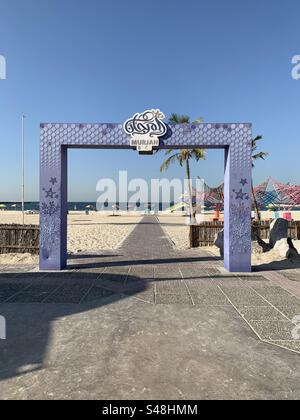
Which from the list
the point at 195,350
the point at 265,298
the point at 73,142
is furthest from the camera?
the point at 73,142

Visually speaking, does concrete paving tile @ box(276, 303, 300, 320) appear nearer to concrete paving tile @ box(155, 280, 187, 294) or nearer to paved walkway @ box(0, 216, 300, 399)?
paved walkway @ box(0, 216, 300, 399)

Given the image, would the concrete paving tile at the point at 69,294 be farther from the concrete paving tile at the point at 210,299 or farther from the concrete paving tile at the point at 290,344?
the concrete paving tile at the point at 290,344

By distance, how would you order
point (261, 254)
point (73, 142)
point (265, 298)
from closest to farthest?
point (265, 298), point (73, 142), point (261, 254)

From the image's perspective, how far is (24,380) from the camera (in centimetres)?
357

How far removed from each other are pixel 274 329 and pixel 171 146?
6.82 meters

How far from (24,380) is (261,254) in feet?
37.7

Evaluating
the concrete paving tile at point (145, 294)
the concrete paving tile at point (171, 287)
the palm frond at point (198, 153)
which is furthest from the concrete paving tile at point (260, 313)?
the palm frond at point (198, 153)

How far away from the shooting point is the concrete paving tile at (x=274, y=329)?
493 centimetres

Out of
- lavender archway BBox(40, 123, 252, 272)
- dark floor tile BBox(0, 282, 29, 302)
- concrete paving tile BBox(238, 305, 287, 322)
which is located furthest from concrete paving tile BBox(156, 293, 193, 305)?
dark floor tile BBox(0, 282, 29, 302)

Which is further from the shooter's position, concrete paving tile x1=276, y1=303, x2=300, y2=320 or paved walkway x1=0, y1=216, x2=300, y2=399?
concrete paving tile x1=276, y1=303, x2=300, y2=320

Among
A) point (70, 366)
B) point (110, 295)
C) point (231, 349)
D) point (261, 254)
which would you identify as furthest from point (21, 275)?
point (261, 254)

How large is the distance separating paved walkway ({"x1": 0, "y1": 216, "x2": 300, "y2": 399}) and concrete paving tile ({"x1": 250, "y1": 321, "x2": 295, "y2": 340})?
2 centimetres

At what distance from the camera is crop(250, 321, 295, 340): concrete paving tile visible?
493cm

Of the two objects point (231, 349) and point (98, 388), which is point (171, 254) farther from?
point (98, 388)
